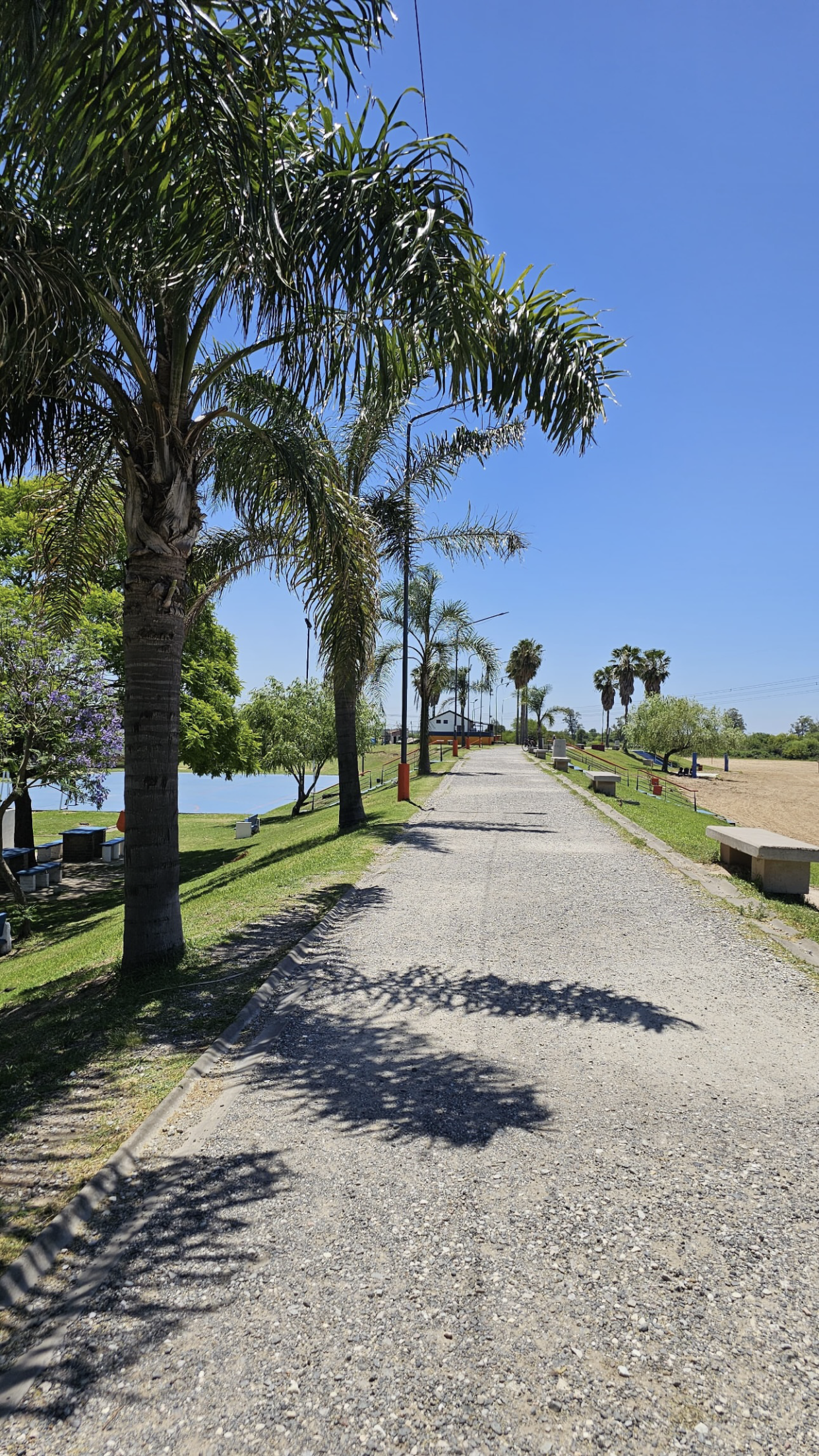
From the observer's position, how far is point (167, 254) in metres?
5.54

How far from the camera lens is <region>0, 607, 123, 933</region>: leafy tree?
39.5ft

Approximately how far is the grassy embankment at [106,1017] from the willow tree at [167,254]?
0.69 meters

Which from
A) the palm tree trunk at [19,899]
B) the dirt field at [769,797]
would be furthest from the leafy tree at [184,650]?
the dirt field at [769,797]

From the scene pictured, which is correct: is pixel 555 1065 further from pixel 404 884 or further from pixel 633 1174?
pixel 404 884

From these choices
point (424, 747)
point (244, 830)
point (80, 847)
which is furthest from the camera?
point (424, 747)

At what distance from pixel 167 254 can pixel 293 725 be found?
20.7 meters

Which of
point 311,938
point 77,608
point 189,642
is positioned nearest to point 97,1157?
point 311,938

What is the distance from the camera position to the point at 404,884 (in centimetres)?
910

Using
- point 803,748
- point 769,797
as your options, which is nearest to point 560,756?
point 769,797

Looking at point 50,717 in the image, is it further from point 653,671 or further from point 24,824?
point 653,671

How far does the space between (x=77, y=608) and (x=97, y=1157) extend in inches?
263

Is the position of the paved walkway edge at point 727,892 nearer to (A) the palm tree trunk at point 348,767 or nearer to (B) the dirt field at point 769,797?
(A) the palm tree trunk at point 348,767

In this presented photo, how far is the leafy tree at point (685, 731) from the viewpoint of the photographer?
56.5 m

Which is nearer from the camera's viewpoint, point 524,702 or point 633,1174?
point 633,1174
